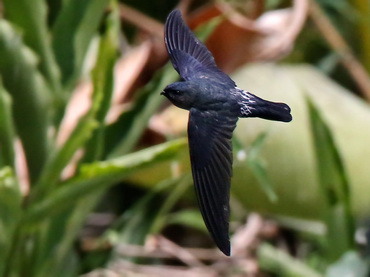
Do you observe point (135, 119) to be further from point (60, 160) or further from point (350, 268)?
point (350, 268)

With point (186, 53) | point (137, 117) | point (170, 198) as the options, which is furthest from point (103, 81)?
point (186, 53)

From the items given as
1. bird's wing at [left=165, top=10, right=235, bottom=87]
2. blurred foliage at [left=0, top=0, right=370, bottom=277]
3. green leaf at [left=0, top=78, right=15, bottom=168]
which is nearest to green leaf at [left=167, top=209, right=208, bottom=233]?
blurred foliage at [left=0, top=0, right=370, bottom=277]

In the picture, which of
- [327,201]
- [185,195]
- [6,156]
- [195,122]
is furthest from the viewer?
[185,195]

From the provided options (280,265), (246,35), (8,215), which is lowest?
(280,265)

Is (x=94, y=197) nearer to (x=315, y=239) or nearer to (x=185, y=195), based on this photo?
(x=185, y=195)

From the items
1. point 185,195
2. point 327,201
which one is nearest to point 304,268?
point 327,201

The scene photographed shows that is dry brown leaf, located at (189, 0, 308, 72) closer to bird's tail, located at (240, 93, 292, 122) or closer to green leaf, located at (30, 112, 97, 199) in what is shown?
green leaf, located at (30, 112, 97, 199)
